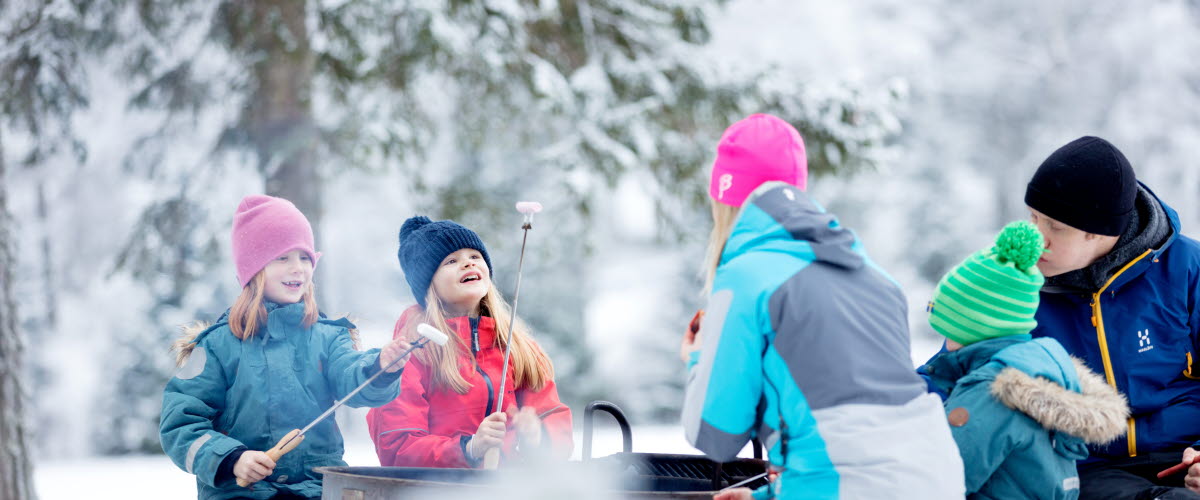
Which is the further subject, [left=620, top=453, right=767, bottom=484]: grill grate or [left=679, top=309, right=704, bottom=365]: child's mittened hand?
[left=620, top=453, right=767, bottom=484]: grill grate

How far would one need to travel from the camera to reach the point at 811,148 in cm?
688

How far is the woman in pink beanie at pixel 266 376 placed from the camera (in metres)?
2.52

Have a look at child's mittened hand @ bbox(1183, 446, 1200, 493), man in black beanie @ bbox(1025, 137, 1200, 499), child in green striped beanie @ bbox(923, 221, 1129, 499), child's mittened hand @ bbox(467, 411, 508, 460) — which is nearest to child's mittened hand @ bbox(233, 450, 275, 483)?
child's mittened hand @ bbox(467, 411, 508, 460)

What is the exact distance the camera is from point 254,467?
2428 mm

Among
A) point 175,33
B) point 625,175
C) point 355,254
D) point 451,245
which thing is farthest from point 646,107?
point 355,254

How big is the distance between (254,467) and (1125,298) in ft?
7.27

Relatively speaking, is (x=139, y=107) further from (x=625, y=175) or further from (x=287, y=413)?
(x=287, y=413)

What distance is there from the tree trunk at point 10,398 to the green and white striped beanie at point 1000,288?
434 cm

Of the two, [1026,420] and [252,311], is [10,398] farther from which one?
[1026,420]

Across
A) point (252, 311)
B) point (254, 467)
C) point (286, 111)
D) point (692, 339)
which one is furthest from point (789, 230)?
point (286, 111)

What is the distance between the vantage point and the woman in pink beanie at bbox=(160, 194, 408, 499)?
2520 millimetres

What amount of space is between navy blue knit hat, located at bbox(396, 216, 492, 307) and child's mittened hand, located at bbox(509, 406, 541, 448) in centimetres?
42

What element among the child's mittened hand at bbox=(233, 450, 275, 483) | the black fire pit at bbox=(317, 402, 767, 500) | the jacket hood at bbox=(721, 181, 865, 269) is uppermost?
the jacket hood at bbox=(721, 181, 865, 269)

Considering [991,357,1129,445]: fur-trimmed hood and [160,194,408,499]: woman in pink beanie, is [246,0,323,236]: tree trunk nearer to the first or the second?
[160,194,408,499]: woman in pink beanie
